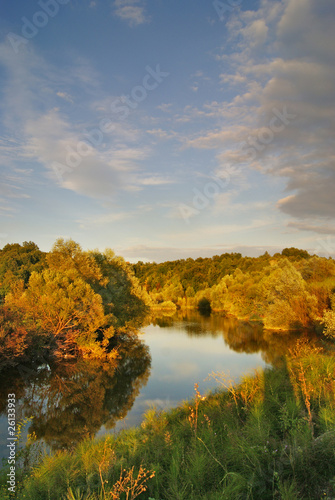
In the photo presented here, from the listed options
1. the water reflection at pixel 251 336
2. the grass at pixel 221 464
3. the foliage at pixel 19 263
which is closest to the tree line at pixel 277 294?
the water reflection at pixel 251 336

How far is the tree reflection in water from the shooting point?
14359 millimetres

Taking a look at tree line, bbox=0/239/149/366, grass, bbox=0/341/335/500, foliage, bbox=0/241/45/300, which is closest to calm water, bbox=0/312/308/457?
tree line, bbox=0/239/149/366

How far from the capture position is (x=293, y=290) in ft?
133

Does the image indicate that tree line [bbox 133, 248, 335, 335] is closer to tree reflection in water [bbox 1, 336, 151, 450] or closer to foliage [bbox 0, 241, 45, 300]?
tree reflection in water [bbox 1, 336, 151, 450]

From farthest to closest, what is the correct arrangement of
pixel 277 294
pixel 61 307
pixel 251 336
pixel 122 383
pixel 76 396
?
pixel 277 294
pixel 251 336
pixel 61 307
pixel 122 383
pixel 76 396

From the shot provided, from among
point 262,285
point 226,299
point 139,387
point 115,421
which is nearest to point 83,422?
point 115,421

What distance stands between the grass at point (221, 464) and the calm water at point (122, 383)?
252cm

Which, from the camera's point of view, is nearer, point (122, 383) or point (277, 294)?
point (122, 383)

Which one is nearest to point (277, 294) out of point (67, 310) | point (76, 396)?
point (67, 310)

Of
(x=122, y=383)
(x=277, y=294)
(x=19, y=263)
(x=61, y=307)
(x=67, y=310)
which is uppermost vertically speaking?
(x=19, y=263)

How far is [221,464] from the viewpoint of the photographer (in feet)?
17.3

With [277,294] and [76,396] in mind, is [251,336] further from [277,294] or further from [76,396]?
[76,396]

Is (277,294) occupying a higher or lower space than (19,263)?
lower

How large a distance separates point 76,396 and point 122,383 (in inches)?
134
